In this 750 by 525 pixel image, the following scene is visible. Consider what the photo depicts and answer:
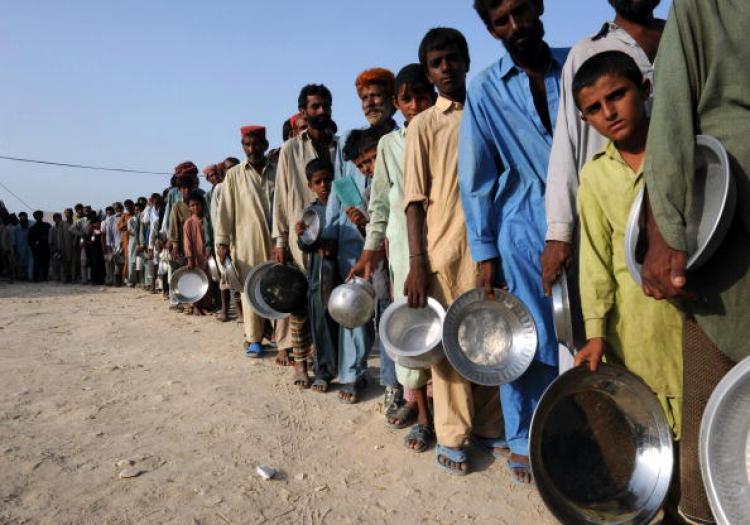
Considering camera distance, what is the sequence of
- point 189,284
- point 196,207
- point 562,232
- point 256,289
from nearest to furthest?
point 562,232
point 256,289
point 189,284
point 196,207

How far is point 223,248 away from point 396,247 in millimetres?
3066

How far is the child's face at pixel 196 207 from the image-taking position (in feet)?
26.8

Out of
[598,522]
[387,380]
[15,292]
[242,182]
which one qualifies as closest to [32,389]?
[242,182]

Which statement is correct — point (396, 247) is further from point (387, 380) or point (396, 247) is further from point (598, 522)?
point (598, 522)

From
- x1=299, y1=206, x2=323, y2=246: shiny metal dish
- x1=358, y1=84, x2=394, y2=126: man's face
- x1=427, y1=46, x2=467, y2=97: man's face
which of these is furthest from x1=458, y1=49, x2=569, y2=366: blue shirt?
x1=299, y1=206, x2=323, y2=246: shiny metal dish

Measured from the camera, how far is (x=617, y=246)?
2145mm

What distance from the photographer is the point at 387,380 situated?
3.89m

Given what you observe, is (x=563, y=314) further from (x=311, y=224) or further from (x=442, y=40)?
(x=311, y=224)

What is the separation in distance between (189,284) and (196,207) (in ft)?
3.68

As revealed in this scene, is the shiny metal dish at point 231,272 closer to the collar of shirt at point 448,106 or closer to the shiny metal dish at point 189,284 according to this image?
the shiny metal dish at point 189,284

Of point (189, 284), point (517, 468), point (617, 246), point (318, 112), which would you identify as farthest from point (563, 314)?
point (189, 284)

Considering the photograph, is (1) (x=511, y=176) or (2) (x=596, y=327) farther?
(1) (x=511, y=176)

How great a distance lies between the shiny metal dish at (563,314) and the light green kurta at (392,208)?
1.11 meters

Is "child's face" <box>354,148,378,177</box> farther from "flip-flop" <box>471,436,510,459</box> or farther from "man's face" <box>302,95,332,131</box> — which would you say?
"flip-flop" <box>471,436,510,459</box>
